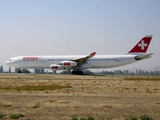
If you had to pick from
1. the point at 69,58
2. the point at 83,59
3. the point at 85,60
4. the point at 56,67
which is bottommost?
the point at 56,67

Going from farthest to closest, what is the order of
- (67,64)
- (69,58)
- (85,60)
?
(69,58) < (85,60) < (67,64)

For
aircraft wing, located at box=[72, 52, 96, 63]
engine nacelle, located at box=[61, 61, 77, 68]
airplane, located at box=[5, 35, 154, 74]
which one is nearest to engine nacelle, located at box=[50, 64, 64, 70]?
airplane, located at box=[5, 35, 154, 74]

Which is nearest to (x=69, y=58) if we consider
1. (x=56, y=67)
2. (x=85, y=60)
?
(x=85, y=60)

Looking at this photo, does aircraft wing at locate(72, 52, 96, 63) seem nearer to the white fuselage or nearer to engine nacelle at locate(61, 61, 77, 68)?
the white fuselage

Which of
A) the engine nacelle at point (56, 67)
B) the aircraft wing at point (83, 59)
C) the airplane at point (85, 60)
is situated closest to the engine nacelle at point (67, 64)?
the airplane at point (85, 60)

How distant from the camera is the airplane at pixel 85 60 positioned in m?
56.5

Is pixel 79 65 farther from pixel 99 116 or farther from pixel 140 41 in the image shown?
pixel 99 116

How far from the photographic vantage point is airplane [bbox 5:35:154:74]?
56.5 metres

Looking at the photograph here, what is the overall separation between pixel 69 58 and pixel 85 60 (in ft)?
13.0

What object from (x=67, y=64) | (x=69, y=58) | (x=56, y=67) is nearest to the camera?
(x=56, y=67)

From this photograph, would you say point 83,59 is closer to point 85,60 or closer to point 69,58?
point 85,60

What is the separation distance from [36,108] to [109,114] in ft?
12.4

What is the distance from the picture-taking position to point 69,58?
194 feet

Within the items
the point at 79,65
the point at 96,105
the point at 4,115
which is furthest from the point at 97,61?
the point at 4,115
